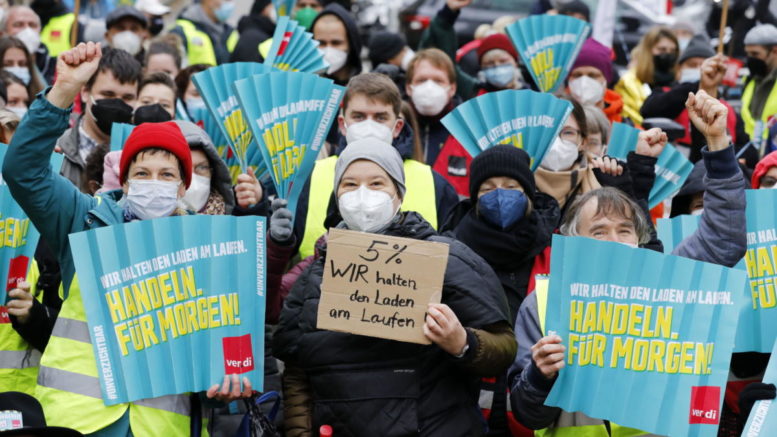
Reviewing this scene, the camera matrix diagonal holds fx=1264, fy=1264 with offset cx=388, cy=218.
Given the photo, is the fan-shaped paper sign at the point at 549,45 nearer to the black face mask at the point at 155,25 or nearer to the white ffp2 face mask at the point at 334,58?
the white ffp2 face mask at the point at 334,58

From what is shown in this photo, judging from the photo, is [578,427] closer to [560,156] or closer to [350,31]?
[560,156]

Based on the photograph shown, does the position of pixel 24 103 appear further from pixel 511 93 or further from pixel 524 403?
pixel 524 403

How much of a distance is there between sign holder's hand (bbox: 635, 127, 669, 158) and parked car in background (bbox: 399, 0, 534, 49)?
7.55m

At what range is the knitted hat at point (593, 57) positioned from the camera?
30.1 feet

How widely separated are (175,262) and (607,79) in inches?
212

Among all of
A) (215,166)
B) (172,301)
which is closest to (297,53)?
(215,166)

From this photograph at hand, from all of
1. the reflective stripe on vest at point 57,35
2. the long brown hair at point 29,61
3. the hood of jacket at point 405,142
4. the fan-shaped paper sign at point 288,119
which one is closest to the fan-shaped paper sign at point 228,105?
the fan-shaped paper sign at point 288,119

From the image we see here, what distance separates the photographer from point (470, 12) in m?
14.8

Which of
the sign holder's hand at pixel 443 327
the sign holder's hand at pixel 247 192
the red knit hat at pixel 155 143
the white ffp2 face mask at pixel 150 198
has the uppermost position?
the red knit hat at pixel 155 143

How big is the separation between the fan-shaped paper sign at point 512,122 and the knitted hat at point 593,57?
236 cm

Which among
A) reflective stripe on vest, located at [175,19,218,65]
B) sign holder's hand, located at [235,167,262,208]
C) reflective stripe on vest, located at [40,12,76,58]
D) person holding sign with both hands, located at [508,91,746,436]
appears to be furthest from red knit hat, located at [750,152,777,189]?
reflective stripe on vest, located at [40,12,76,58]

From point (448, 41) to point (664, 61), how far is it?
2.00 metres

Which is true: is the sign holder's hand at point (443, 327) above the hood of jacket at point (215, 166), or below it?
below

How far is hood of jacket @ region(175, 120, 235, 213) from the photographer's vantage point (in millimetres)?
6227
